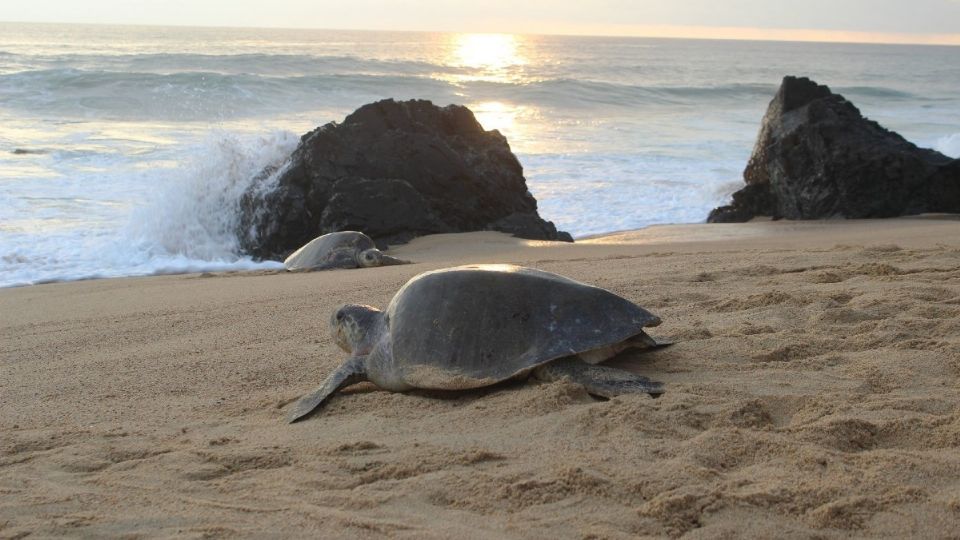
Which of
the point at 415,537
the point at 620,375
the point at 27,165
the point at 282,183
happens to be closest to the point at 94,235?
the point at 282,183

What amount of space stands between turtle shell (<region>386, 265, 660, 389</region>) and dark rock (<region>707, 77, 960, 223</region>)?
788 cm

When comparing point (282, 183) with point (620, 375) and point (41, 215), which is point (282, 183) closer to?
point (41, 215)

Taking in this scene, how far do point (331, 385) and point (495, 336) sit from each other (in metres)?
0.74

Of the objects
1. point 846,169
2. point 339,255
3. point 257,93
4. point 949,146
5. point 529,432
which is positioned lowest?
point 339,255

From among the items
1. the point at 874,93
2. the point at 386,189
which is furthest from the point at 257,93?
the point at 874,93

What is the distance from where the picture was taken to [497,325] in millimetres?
3693

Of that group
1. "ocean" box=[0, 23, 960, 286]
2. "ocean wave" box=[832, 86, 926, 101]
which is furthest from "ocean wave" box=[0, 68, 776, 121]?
"ocean wave" box=[832, 86, 926, 101]

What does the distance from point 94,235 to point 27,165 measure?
6.27 meters

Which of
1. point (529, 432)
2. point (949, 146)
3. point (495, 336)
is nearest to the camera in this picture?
point (529, 432)

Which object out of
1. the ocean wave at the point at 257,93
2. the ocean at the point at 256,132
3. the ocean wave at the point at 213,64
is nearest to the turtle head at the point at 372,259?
the ocean at the point at 256,132

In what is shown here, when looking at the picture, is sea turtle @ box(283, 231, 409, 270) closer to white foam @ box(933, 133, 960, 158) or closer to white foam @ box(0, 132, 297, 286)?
white foam @ box(0, 132, 297, 286)

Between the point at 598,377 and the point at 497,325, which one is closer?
the point at 598,377

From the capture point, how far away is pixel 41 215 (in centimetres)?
1127

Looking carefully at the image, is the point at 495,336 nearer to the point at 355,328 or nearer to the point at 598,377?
the point at 598,377
